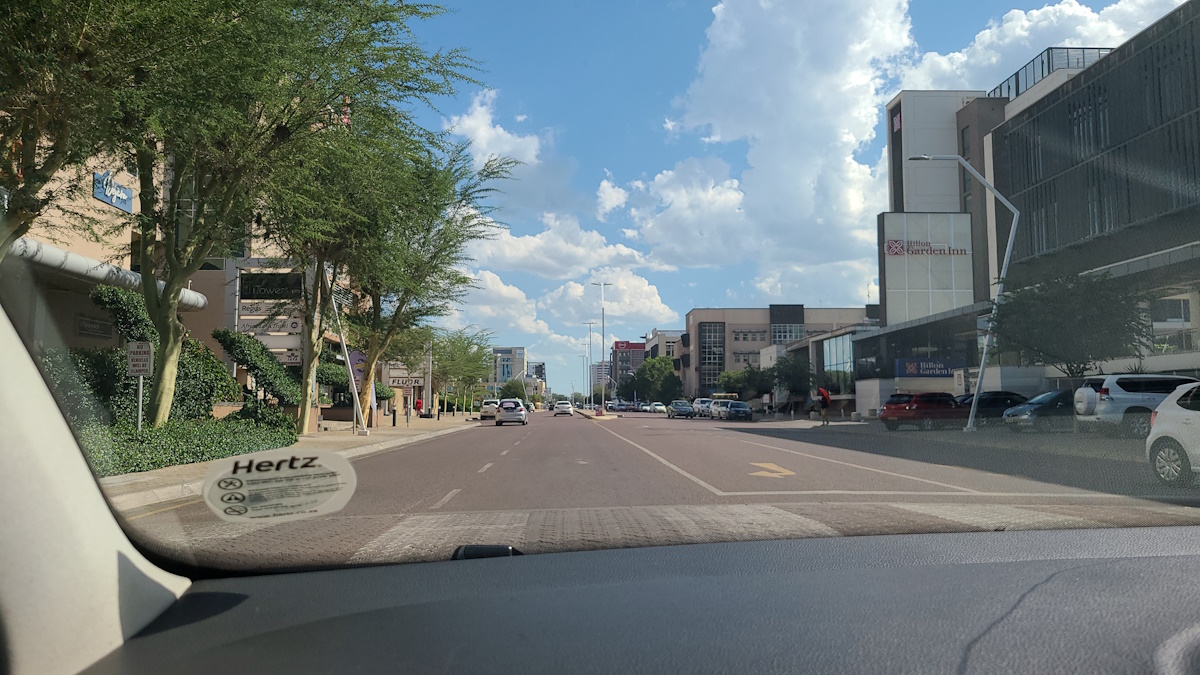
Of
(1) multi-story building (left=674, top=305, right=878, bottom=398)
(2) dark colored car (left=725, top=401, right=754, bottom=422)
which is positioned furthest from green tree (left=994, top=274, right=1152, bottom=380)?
(1) multi-story building (left=674, top=305, right=878, bottom=398)

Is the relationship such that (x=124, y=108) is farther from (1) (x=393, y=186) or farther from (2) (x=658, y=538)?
(2) (x=658, y=538)

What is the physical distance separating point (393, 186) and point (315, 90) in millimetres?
4447

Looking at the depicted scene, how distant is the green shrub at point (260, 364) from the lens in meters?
26.1

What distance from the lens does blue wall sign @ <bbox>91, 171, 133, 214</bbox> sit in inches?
515

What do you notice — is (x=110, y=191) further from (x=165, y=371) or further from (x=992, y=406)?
(x=992, y=406)

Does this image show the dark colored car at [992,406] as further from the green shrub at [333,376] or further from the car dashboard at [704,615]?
the car dashboard at [704,615]

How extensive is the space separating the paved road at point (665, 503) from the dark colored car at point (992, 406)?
14.8 m

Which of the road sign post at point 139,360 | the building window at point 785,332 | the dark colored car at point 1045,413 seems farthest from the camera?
the building window at point 785,332

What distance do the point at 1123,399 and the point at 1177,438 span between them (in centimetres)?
1147

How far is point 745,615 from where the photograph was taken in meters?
3.79

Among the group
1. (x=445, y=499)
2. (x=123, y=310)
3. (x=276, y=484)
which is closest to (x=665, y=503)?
(x=445, y=499)

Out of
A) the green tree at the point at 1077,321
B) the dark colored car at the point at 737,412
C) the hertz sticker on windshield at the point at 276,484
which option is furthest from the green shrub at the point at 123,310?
the dark colored car at the point at 737,412

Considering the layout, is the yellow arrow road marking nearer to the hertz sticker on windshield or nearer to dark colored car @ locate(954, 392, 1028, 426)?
the hertz sticker on windshield

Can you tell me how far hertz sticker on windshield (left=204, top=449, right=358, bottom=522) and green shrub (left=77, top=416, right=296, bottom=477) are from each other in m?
2.06
